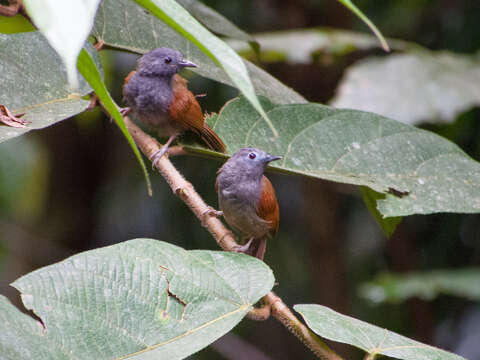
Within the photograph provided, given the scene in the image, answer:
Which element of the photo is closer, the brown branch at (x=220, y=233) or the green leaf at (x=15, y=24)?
the brown branch at (x=220, y=233)

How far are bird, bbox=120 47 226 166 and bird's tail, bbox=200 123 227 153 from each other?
1.05 feet

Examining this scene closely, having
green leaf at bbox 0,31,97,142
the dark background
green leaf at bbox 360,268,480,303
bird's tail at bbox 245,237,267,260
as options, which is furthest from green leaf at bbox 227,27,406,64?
green leaf at bbox 0,31,97,142

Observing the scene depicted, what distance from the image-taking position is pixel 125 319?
1.08 meters

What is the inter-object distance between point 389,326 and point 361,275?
59 cm

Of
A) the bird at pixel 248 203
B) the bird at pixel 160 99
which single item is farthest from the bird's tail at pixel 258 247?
the bird at pixel 160 99

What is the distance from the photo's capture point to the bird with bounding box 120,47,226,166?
2.15m

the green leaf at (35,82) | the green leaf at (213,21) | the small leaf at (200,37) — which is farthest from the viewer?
the green leaf at (213,21)

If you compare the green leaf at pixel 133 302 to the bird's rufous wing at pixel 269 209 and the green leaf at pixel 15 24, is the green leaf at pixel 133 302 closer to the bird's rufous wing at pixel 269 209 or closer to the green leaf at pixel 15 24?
the green leaf at pixel 15 24

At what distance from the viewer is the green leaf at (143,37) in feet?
5.83

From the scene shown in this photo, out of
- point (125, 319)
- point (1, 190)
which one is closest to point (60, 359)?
point (125, 319)

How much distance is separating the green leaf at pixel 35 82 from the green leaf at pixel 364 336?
0.76 metres

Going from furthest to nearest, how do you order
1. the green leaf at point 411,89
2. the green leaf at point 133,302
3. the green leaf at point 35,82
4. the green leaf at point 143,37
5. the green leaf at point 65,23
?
the green leaf at point 411,89 < the green leaf at point 143,37 < the green leaf at point 35,82 < the green leaf at point 133,302 < the green leaf at point 65,23

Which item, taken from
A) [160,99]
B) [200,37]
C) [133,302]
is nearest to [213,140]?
[160,99]

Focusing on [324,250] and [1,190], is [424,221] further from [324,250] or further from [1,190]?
[1,190]
